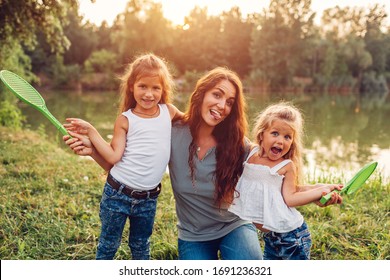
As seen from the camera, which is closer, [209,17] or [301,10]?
[301,10]

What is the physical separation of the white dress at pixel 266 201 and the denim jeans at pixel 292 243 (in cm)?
4

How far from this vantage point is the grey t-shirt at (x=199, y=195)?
2232 mm

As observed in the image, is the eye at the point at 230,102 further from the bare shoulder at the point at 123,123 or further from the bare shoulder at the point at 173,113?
the bare shoulder at the point at 123,123

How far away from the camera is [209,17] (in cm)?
3497

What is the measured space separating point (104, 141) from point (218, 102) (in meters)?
0.61

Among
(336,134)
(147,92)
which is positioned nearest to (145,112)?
(147,92)

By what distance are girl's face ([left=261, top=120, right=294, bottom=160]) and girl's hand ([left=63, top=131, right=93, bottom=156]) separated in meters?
0.88

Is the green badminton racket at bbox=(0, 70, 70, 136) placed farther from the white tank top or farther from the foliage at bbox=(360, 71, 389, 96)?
the foliage at bbox=(360, 71, 389, 96)

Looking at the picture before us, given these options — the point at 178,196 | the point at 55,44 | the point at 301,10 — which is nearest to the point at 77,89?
the point at 301,10

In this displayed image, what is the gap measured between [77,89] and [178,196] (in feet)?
86.8

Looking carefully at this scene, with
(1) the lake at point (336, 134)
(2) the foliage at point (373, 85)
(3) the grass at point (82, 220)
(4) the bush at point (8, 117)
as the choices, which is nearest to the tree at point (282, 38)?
(2) the foliage at point (373, 85)

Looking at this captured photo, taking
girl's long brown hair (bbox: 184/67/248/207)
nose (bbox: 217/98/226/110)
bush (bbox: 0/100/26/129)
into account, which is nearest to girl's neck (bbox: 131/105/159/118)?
girl's long brown hair (bbox: 184/67/248/207)
